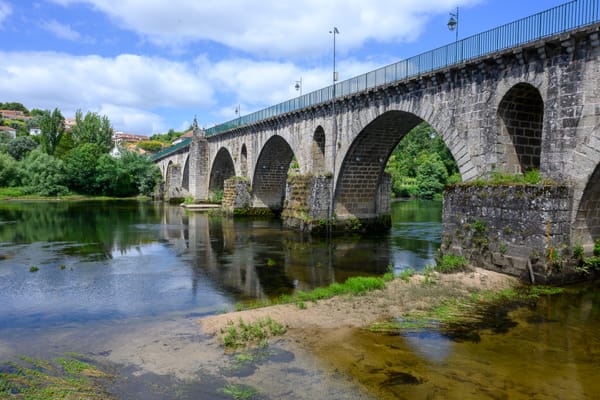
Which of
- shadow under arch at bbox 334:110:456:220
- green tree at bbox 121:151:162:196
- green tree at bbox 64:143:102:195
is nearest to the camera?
shadow under arch at bbox 334:110:456:220

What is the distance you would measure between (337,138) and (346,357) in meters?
19.3

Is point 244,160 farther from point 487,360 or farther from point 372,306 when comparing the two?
point 487,360

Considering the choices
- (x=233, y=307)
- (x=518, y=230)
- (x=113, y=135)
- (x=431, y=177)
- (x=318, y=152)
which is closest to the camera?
(x=233, y=307)

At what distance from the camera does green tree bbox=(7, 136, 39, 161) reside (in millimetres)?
83556

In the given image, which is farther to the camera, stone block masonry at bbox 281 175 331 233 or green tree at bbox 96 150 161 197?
green tree at bbox 96 150 161 197

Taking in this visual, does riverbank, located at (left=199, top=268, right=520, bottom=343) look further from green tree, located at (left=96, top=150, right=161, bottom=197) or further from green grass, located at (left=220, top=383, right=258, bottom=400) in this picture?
green tree, located at (left=96, top=150, right=161, bottom=197)

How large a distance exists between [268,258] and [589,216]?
11.9 m

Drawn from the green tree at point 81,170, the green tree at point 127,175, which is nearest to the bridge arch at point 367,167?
the green tree at point 127,175

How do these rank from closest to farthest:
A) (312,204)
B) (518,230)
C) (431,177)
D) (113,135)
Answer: (518,230)
(312,204)
(431,177)
(113,135)

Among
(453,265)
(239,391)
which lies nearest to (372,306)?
(453,265)

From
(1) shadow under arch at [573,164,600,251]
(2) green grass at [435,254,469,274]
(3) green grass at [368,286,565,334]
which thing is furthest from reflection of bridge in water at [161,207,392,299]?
(1) shadow under arch at [573,164,600,251]

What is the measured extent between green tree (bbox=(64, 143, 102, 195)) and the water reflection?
139 feet

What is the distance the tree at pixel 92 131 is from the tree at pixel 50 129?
3.07 m

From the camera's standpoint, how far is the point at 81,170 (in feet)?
234
